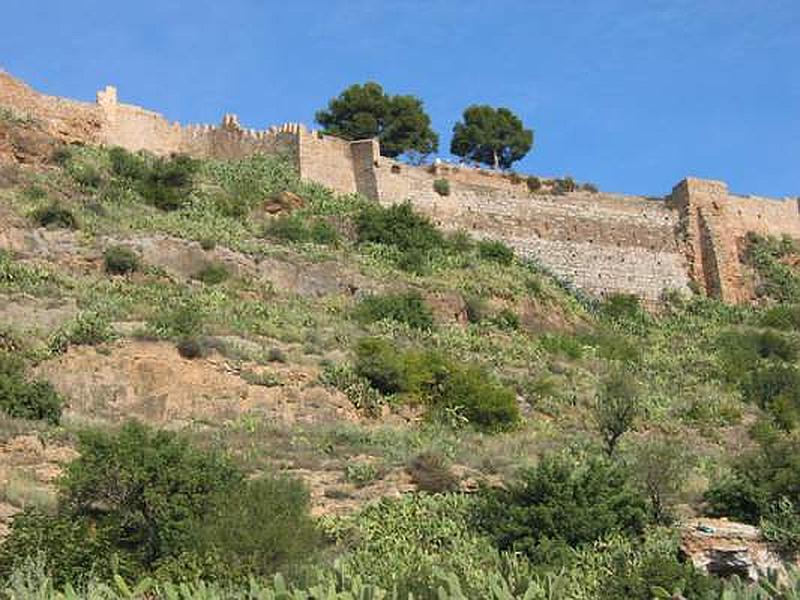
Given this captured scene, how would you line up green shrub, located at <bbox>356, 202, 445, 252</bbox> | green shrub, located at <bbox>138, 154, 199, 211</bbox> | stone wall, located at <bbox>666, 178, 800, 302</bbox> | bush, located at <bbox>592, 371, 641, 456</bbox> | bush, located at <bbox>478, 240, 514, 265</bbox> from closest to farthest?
1. bush, located at <bbox>592, 371, 641, 456</bbox>
2. green shrub, located at <bbox>138, 154, 199, 211</bbox>
3. green shrub, located at <bbox>356, 202, 445, 252</bbox>
4. bush, located at <bbox>478, 240, 514, 265</bbox>
5. stone wall, located at <bbox>666, 178, 800, 302</bbox>

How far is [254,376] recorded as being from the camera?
24.0 m

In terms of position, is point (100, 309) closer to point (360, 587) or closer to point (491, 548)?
point (491, 548)

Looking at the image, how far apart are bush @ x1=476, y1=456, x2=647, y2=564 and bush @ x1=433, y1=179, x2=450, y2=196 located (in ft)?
78.5

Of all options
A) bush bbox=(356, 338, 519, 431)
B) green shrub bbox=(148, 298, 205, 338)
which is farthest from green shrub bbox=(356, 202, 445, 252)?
green shrub bbox=(148, 298, 205, 338)

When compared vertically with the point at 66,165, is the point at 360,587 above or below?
below

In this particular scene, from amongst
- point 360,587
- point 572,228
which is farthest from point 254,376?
point 572,228

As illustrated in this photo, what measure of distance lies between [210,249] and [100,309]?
19.5 ft

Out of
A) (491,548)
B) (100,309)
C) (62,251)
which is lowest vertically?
(491,548)

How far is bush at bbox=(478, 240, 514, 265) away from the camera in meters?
38.1

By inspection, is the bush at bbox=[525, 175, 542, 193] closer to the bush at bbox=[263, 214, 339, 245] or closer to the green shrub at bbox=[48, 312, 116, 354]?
the bush at bbox=[263, 214, 339, 245]

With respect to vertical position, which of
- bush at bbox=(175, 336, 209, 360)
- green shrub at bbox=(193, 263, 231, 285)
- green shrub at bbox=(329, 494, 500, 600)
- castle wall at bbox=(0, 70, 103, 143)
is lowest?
green shrub at bbox=(329, 494, 500, 600)

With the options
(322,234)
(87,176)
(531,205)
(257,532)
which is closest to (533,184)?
A: (531,205)

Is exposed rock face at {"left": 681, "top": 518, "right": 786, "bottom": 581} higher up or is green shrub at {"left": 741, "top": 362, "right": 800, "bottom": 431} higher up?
green shrub at {"left": 741, "top": 362, "right": 800, "bottom": 431}

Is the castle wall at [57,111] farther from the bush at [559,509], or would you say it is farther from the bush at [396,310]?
the bush at [559,509]
